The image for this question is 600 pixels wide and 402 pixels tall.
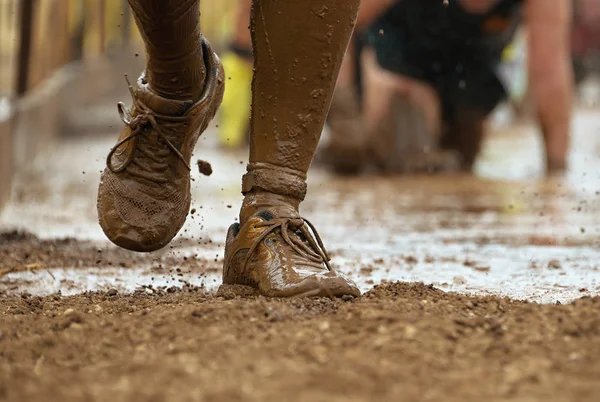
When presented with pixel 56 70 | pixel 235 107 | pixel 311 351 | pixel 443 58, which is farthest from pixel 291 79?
pixel 56 70

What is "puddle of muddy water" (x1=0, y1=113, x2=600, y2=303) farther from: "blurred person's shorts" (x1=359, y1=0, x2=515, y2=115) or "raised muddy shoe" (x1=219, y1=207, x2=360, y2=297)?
"blurred person's shorts" (x1=359, y1=0, x2=515, y2=115)

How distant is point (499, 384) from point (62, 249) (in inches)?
74.1

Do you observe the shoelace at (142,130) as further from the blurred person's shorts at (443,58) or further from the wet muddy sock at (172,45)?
the blurred person's shorts at (443,58)

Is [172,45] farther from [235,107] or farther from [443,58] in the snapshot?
[235,107]

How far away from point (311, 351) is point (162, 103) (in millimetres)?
874

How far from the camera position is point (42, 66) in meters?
8.23

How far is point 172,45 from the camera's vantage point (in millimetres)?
2023

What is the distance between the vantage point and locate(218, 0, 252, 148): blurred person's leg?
747cm

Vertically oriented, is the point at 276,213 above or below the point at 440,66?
below

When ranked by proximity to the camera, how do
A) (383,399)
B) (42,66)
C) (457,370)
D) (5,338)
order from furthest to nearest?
(42,66) < (5,338) < (457,370) < (383,399)

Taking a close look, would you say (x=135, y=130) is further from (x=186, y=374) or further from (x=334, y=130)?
(x=334, y=130)

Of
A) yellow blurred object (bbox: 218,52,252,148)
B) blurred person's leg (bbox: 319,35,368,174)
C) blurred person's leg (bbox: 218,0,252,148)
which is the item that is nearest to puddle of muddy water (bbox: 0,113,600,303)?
blurred person's leg (bbox: 319,35,368,174)

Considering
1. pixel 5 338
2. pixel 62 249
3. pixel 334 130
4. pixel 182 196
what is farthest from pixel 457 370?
pixel 334 130

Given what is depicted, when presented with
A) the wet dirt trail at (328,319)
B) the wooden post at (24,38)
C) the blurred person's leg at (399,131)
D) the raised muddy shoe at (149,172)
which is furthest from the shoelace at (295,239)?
the blurred person's leg at (399,131)
